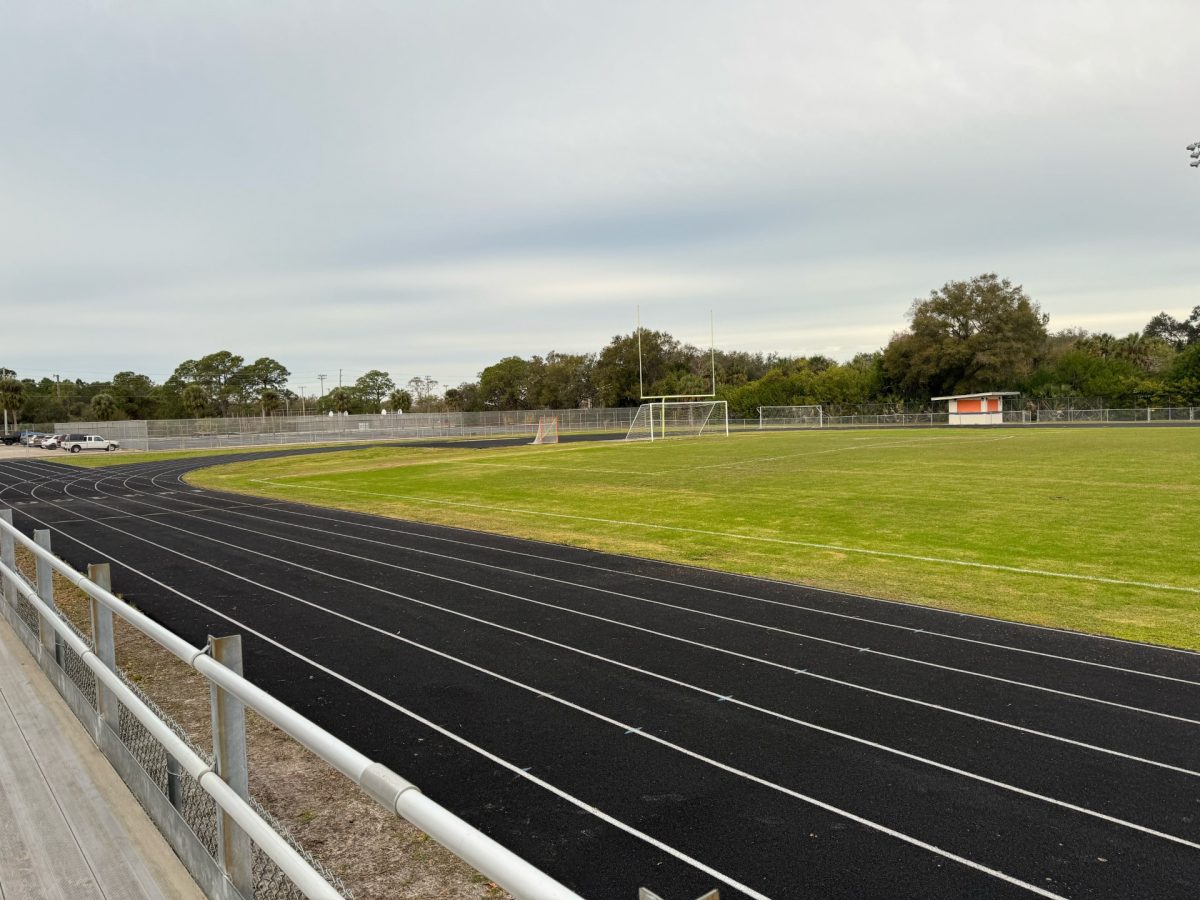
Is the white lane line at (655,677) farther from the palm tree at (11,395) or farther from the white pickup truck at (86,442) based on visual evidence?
the palm tree at (11,395)

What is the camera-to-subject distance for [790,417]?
273ft

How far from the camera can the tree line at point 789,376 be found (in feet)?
258

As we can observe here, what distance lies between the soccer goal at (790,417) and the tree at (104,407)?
8037 cm

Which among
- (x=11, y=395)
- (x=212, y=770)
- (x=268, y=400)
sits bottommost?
(x=212, y=770)

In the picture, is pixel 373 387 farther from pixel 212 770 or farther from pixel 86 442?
pixel 212 770

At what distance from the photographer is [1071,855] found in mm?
4465

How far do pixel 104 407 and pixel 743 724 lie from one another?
117662 millimetres

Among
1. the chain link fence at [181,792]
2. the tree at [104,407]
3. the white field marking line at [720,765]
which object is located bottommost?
the white field marking line at [720,765]

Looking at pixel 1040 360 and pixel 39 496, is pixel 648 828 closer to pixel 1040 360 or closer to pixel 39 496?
pixel 39 496

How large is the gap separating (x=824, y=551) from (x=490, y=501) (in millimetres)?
10612

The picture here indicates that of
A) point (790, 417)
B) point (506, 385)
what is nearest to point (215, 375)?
point (506, 385)

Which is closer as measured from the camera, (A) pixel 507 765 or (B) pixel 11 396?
(A) pixel 507 765

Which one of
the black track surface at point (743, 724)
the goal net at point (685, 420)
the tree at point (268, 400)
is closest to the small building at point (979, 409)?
the goal net at point (685, 420)

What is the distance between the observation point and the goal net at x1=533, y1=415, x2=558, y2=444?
5930cm
